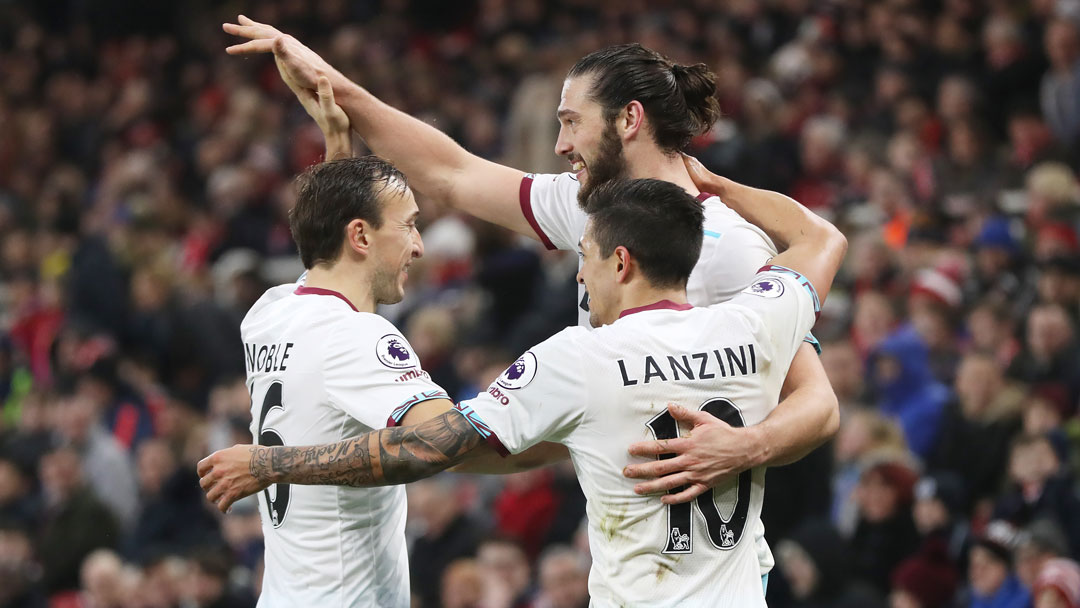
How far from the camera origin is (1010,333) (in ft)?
26.8

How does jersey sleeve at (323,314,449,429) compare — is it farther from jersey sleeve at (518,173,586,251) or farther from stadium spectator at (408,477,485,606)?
stadium spectator at (408,477,485,606)

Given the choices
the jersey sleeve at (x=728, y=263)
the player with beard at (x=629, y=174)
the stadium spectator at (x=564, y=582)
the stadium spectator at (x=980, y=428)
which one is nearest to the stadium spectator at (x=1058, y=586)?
the stadium spectator at (x=980, y=428)

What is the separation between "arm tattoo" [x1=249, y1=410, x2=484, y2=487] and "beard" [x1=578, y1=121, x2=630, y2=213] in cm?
109

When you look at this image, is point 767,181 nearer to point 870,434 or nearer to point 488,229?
point 488,229

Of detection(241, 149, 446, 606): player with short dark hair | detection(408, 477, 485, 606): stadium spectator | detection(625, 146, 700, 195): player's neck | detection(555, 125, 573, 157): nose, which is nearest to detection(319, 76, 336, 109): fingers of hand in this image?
detection(241, 149, 446, 606): player with short dark hair

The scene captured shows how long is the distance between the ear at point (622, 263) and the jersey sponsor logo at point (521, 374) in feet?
1.08

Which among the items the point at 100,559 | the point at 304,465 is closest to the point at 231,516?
the point at 100,559

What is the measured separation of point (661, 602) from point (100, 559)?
6.44m

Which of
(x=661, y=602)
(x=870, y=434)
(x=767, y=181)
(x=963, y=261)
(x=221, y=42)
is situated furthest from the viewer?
(x=221, y=42)

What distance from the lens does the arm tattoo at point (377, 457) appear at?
3707mm

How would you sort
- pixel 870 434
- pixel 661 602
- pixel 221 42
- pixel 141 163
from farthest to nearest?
pixel 221 42 → pixel 141 163 → pixel 870 434 → pixel 661 602

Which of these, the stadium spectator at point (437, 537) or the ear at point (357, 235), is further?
the stadium spectator at point (437, 537)

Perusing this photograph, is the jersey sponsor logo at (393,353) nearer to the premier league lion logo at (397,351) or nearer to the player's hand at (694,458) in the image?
the premier league lion logo at (397,351)

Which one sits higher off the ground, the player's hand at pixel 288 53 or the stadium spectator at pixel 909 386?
the player's hand at pixel 288 53
